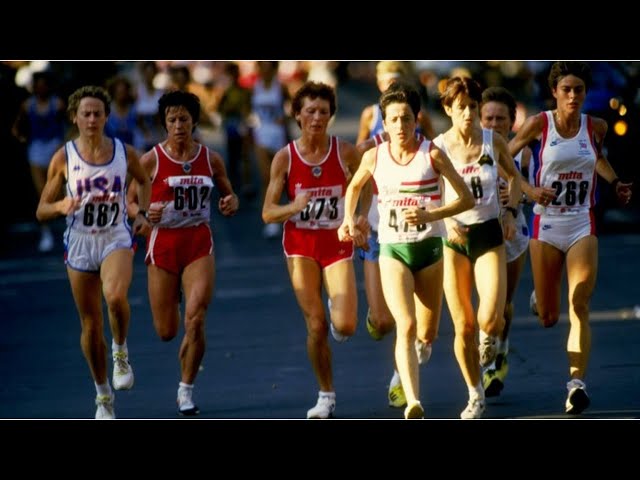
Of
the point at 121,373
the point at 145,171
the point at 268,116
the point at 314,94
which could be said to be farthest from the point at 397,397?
the point at 268,116

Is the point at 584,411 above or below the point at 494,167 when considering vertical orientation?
below

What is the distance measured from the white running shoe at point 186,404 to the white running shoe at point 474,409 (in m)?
1.82

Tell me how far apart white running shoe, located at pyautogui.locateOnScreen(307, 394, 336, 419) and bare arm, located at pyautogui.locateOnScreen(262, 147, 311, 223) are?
1.18 meters

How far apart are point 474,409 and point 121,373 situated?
2439mm

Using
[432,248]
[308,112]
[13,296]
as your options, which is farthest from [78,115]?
[13,296]

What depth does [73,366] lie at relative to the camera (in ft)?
46.3

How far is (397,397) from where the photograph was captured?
11805 mm

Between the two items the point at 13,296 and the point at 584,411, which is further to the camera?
the point at 13,296

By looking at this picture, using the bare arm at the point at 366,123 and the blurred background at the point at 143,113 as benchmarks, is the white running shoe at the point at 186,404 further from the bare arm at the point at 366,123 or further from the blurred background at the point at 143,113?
the blurred background at the point at 143,113

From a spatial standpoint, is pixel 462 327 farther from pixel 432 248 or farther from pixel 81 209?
pixel 81 209

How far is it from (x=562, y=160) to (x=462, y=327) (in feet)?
4.46

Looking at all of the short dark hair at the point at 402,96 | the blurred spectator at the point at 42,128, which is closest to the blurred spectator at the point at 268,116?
the blurred spectator at the point at 42,128

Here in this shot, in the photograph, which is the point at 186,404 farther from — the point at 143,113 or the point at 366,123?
the point at 143,113
